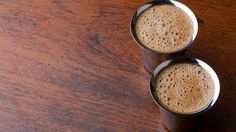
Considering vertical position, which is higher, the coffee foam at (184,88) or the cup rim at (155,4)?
the cup rim at (155,4)

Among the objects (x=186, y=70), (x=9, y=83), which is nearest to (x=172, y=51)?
(x=186, y=70)

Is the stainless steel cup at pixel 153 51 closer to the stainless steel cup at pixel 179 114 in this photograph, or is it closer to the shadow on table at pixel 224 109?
the stainless steel cup at pixel 179 114

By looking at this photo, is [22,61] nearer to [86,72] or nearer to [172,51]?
[86,72]

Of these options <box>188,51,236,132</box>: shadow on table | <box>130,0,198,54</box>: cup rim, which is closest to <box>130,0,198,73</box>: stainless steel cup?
<box>130,0,198,54</box>: cup rim

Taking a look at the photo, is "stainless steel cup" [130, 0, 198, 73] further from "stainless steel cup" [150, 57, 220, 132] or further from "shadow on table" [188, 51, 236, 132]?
"shadow on table" [188, 51, 236, 132]

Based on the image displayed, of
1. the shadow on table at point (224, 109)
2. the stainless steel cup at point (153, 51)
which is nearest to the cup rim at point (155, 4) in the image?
the stainless steel cup at point (153, 51)

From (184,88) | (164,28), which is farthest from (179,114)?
(164,28)

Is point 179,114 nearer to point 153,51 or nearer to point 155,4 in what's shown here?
point 153,51
